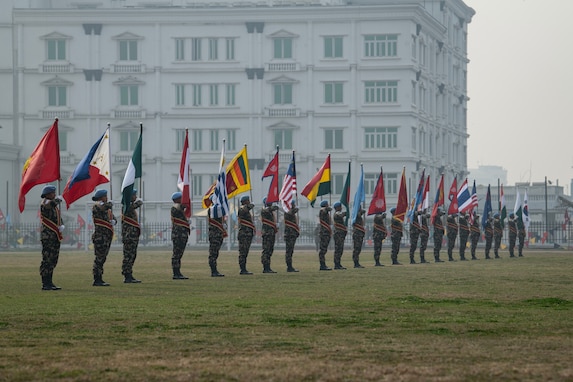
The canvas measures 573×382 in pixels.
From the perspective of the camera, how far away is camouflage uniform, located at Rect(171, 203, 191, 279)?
3198cm

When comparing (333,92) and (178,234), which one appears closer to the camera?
(178,234)

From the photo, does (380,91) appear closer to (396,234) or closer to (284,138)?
(284,138)

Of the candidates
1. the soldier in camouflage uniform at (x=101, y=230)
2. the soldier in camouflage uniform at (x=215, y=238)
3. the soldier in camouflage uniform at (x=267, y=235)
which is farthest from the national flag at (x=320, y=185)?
the soldier in camouflage uniform at (x=101, y=230)

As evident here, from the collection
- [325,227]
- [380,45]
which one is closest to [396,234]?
[325,227]

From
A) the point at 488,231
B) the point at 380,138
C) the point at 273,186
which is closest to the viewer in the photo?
the point at 273,186

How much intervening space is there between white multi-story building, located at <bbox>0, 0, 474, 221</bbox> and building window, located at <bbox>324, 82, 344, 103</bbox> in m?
0.09

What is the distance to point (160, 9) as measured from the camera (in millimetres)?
99312

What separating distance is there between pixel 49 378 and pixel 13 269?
92.2 ft

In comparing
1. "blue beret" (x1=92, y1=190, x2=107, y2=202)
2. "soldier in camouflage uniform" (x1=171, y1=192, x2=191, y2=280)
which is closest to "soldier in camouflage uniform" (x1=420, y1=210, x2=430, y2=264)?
"soldier in camouflage uniform" (x1=171, y1=192, x2=191, y2=280)

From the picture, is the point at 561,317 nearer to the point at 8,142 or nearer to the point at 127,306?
the point at 127,306

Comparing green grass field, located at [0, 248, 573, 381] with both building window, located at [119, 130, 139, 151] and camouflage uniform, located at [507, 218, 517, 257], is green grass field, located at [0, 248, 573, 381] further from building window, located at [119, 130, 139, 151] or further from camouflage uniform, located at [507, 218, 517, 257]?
building window, located at [119, 130, 139, 151]

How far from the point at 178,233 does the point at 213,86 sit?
69565 mm

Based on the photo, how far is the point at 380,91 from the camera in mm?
100812

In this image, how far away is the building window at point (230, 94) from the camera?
10088 cm
